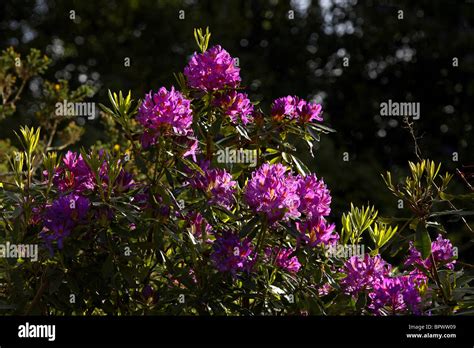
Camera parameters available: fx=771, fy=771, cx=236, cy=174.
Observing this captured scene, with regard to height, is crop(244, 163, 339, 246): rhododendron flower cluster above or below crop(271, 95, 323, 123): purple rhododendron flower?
below

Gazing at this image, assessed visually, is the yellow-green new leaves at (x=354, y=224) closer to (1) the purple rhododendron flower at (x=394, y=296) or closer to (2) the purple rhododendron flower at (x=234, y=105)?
(1) the purple rhododendron flower at (x=394, y=296)

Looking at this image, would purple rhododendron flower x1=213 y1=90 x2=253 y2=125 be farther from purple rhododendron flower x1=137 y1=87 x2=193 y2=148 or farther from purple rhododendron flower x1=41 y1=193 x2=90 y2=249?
purple rhododendron flower x1=41 y1=193 x2=90 y2=249

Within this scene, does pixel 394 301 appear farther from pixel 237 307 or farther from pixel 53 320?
pixel 53 320

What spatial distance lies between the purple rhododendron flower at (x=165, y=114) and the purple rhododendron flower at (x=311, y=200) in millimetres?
413

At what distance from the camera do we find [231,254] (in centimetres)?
233

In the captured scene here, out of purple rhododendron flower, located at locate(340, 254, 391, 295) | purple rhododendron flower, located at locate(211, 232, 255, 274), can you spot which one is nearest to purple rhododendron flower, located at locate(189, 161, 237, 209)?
purple rhododendron flower, located at locate(211, 232, 255, 274)

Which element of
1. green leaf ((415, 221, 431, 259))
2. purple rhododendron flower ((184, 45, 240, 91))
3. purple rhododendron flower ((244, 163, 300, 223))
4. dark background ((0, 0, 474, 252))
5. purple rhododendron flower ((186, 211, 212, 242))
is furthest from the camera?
dark background ((0, 0, 474, 252))

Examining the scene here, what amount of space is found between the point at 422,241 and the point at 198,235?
0.71 m

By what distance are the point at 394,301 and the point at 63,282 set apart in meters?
1.06

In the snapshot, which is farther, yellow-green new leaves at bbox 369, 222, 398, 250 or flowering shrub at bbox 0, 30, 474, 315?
yellow-green new leaves at bbox 369, 222, 398, 250

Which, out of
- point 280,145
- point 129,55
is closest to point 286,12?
point 129,55

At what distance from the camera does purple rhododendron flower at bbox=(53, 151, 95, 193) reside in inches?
97.5

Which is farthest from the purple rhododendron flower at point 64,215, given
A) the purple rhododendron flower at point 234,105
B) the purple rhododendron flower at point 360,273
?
the purple rhododendron flower at point 360,273

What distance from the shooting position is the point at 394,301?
246cm
